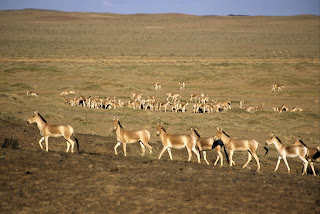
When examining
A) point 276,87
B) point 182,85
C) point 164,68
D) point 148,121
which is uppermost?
point 164,68

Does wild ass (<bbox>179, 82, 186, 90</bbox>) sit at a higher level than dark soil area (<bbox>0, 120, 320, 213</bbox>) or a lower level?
higher

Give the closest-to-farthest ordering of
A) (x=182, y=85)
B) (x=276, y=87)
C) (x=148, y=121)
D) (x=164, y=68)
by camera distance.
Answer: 1. (x=148, y=121)
2. (x=276, y=87)
3. (x=182, y=85)
4. (x=164, y=68)

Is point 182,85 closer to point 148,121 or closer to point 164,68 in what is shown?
point 164,68

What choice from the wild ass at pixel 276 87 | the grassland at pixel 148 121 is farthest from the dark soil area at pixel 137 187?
the wild ass at pixel 276 87

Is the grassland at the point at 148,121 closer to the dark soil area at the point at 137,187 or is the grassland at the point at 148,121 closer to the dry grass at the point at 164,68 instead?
the dark soil area at the point at 137,187

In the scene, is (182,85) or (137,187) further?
(182,85)

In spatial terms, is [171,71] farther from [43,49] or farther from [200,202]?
[200,202]

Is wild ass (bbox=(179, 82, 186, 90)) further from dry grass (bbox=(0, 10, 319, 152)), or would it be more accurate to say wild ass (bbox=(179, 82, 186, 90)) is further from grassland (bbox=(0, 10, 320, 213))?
dry grass (bbox=(0, 10, 319, 152))

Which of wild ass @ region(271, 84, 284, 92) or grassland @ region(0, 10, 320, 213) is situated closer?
grassland @ region(0, 10, 320, 213)

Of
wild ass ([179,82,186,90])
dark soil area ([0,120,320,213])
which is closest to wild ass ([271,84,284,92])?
wild ass ([179,82,186,90])

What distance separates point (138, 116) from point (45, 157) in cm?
1674

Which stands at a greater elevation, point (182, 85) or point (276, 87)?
point (276, 87)

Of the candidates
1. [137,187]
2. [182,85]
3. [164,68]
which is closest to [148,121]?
[137,187]


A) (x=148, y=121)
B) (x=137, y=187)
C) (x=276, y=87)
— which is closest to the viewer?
(x=137, y=187)
